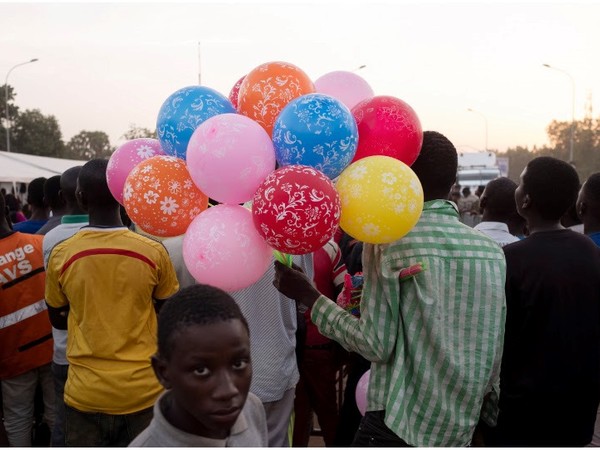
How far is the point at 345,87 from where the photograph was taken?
260 cm

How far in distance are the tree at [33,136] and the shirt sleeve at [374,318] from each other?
59.3 meters

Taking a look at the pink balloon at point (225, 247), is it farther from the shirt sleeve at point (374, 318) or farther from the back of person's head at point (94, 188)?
the back of person's head at point (94, 188)

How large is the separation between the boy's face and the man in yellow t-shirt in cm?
132

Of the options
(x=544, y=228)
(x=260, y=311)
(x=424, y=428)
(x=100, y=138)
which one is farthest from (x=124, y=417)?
(x=100, y=138)

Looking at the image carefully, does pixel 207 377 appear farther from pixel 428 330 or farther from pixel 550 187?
pixel 550 187

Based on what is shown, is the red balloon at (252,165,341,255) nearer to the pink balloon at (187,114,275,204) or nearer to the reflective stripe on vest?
the pink balloon at (187,114,275,204)

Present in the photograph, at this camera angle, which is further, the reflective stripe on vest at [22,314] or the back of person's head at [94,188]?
the reflective stripe on vest at [22,314]

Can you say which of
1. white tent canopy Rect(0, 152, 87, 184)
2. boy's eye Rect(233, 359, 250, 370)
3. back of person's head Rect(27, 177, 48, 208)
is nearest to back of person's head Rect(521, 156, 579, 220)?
boy's eye Rect(233, 359, 250, 370)

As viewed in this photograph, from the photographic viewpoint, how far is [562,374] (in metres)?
2.49

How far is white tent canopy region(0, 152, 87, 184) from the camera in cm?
1866

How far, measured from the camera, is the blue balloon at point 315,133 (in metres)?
2.08

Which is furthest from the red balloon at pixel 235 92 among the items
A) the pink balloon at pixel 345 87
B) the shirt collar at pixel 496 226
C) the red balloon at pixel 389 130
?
the shirt collar at pixel 496 226

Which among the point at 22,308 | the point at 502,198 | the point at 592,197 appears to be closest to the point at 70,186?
the point at 22,308

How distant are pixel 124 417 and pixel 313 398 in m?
1.52
